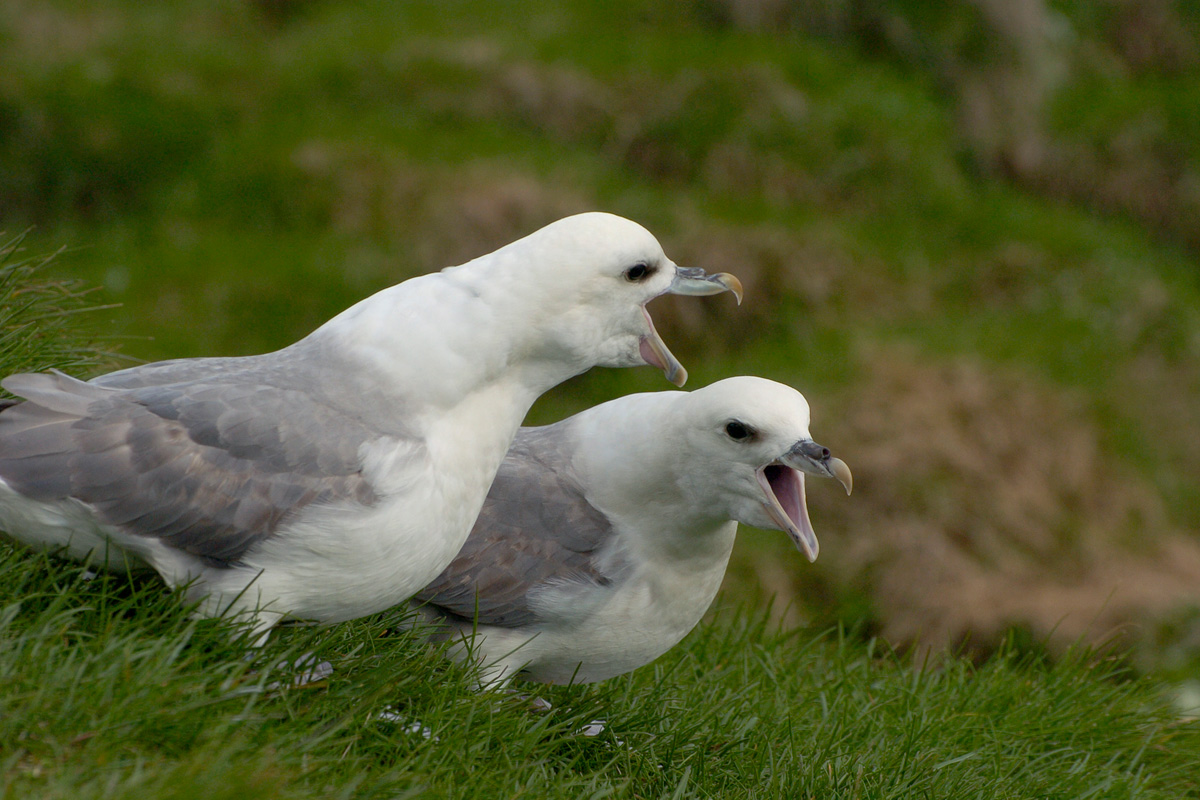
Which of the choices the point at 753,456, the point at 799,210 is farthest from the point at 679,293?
the point at 799,210

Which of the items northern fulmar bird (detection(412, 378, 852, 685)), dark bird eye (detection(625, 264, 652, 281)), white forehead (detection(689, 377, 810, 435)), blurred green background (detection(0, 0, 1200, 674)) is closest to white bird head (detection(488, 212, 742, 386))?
dark bird eye (detection(625, 264, 652, 281))

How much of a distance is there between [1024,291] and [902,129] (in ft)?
5.33

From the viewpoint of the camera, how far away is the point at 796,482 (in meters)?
3.50

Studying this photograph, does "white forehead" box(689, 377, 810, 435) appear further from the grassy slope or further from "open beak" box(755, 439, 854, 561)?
the grassy slope

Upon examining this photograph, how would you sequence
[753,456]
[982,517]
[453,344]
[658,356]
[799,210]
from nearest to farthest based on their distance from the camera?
[453,344] → [658,356] → [753,456] → [982,517] → [799,210]

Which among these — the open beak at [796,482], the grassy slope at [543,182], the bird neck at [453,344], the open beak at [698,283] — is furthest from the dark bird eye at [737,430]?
the grassy slope at [543,182]

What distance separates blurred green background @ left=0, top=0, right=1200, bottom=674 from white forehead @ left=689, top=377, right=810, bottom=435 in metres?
3.86

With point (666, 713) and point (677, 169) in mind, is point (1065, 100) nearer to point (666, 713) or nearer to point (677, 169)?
point (677, 169)

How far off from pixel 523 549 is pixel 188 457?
3.44ft

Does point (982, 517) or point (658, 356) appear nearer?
point (658, 356)

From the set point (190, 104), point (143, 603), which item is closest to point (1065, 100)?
point (190, 104)

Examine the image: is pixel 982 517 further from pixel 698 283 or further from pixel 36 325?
pixel 36 325

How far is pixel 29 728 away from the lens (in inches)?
103

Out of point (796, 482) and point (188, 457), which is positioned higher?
point (188, 457)
